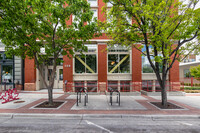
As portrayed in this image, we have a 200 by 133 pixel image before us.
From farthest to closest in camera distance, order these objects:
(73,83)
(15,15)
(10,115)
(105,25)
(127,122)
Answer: (73,83) < (105,25) < (15,15) < (10,115) < (127,122)

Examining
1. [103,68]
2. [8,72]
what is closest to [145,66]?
[103,68]

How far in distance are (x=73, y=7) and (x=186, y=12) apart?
707cm

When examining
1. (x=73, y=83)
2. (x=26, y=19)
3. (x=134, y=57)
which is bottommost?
(x=73, y=83)

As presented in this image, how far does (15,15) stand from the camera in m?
6.34

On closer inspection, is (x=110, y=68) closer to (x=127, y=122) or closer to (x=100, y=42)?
(x=100, y=42)

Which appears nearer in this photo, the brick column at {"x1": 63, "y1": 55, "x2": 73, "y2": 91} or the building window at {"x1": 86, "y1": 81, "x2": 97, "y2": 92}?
the building window at {"x1": 86, "y1": 81, "x2": 97, "y2": 92}

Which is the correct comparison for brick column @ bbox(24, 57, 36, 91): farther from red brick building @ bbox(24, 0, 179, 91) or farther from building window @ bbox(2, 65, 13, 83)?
building window @ bbox(2, 65, 13, 83)

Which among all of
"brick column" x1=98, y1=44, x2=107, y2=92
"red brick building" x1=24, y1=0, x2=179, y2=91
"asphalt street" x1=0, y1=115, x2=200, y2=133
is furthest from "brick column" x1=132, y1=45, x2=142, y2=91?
"asphalt street" x1=0, y1=115, x2=200, y2=133

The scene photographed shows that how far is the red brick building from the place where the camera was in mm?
13016

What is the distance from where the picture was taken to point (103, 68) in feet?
42.8

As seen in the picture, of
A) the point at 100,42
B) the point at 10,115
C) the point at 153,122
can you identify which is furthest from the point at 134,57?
the point at 10,115

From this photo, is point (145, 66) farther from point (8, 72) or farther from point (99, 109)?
point (8, 72)

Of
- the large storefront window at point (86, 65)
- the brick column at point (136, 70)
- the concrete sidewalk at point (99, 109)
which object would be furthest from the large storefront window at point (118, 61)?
the concrete sidewalk at point (99, 109)

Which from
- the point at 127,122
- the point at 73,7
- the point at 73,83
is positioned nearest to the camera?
the point at 127,122
